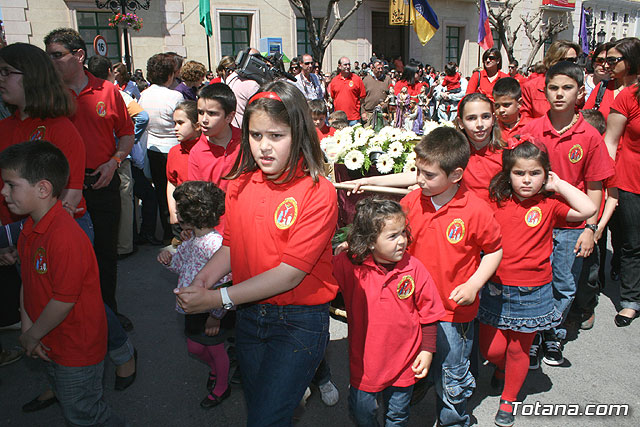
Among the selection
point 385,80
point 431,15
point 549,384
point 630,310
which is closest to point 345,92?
point 385,80

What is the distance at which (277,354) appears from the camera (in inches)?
79.6

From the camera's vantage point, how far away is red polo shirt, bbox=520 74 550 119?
496 cm

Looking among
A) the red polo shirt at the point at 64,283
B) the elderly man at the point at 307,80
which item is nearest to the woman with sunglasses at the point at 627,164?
the red polo shirt at the point at 64,283

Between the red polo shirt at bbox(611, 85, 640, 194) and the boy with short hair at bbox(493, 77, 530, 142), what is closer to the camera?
the boy with short hair at bbox(493, 77, 530, 142)

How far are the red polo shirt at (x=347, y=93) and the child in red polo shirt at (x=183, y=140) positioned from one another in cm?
676

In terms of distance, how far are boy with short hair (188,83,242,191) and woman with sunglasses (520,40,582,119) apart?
10.3ft

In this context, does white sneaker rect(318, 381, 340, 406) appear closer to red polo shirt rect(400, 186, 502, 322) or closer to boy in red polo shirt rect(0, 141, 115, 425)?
red polo shirt rect(400, 186, 502, 322)

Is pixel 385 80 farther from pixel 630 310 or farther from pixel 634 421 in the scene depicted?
pixel 634 421


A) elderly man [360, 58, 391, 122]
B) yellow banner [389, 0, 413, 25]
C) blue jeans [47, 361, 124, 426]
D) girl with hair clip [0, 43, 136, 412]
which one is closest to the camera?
blue jeans [47, 361, 124, 426]

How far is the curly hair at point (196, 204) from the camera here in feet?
9.52

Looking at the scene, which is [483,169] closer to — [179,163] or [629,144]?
[629,144]

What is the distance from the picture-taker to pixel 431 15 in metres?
12.2

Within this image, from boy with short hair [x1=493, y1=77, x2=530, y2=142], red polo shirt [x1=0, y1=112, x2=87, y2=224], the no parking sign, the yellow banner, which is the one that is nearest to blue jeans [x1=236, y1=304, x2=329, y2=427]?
red polo shirt [x1=0, y1=112, x2=87, y2=224]

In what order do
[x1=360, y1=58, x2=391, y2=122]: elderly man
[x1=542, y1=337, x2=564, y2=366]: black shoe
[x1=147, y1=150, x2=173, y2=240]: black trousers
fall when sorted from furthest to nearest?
[x1=360, y1=58, x2=391, y2=122]: elderly man < [x1=147, y1=150, x2=173, y2=240]: black trousers < [x1=542, y1=337, x2=564, y2=366]: black shoe
